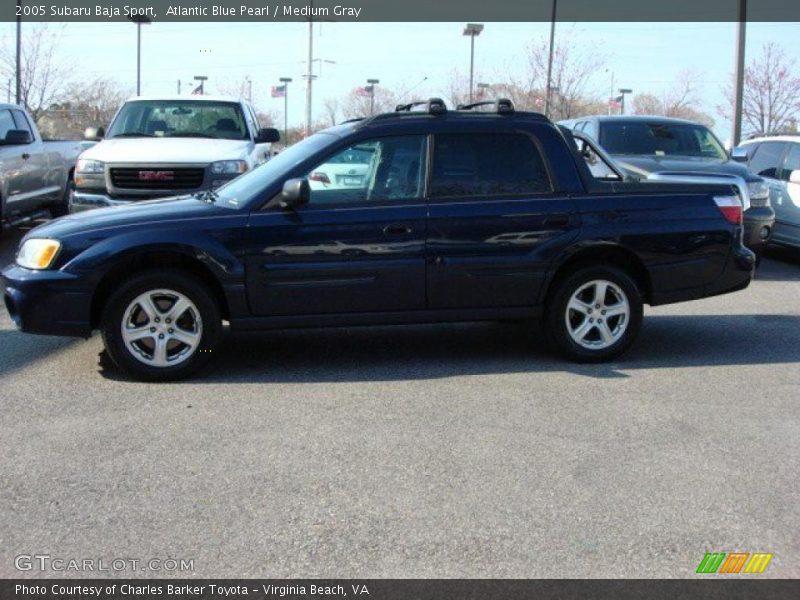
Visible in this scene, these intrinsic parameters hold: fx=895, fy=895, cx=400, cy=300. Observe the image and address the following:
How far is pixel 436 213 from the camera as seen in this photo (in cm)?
623

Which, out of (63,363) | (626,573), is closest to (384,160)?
(63,363)

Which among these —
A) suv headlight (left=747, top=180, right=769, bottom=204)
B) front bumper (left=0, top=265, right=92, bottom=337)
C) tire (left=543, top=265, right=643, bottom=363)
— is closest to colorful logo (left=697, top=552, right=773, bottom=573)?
tire (left=543, top=265, right=643, bottom=363)

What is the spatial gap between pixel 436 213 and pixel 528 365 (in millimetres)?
1304

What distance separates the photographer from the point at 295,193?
19.4 ft

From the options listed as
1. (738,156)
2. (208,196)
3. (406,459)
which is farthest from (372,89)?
(406,459)

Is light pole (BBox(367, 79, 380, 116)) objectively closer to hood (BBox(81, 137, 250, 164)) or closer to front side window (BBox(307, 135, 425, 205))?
hood (BBox(81, 137, 250, 164))

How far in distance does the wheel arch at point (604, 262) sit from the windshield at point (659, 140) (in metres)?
5.29

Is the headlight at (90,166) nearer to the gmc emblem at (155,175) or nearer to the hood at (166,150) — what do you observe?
the hood at (166,150)

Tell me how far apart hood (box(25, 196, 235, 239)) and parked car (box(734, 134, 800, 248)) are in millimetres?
7729

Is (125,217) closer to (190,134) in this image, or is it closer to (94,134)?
(190,134)

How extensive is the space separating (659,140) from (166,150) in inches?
249

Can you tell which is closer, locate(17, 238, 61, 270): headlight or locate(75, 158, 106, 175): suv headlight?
locate(17, 238, 61, 270): headlight

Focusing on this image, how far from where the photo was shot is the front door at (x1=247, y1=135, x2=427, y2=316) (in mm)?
6043

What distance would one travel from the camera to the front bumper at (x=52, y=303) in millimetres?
5824
